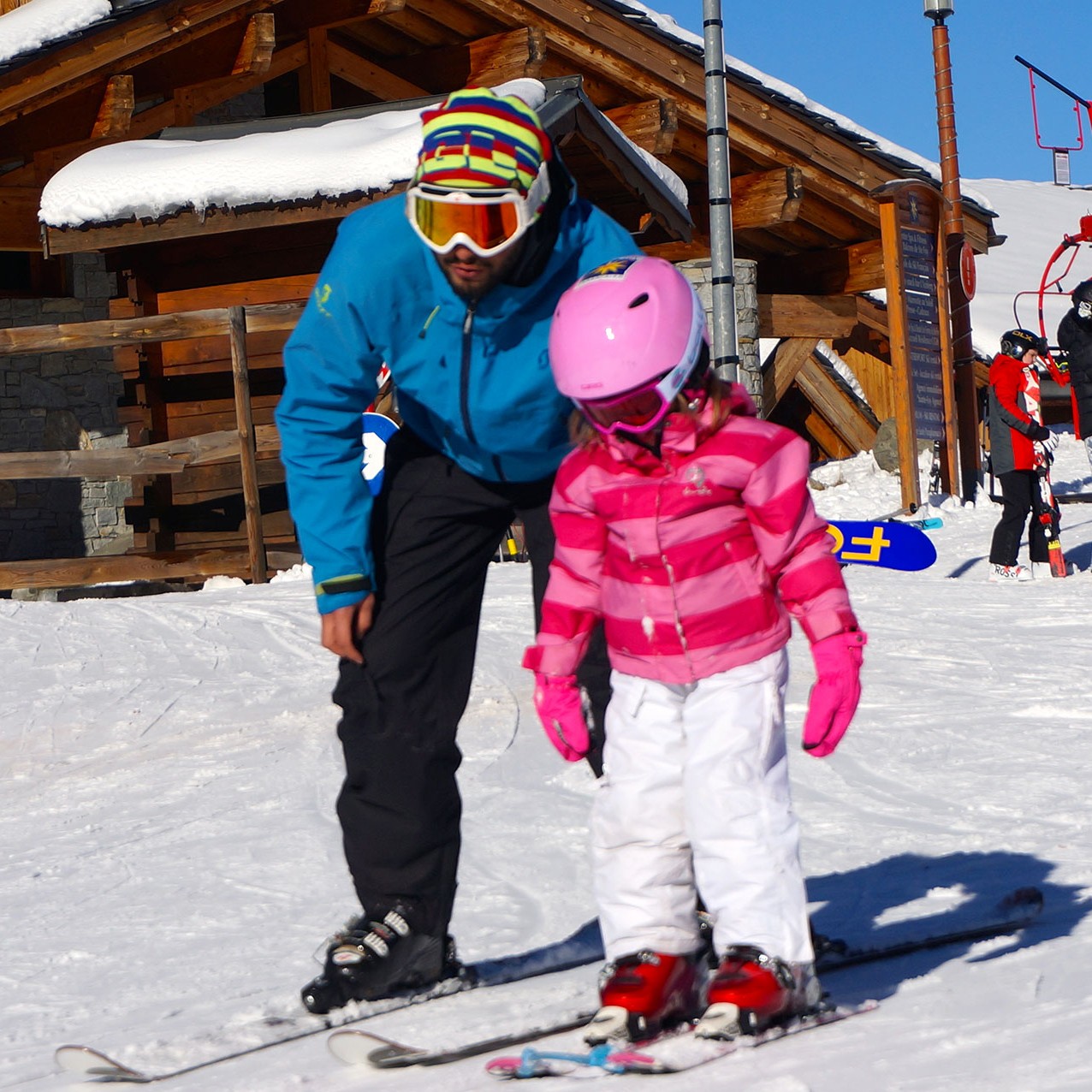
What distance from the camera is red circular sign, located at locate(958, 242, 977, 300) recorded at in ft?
45.9

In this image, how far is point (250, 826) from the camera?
15.3 ft

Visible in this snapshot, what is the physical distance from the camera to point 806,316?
1498cm

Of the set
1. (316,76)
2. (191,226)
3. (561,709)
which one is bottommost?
(561,709)

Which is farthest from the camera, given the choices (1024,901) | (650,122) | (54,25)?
(650,122)

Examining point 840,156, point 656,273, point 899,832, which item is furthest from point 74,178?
point 656,273

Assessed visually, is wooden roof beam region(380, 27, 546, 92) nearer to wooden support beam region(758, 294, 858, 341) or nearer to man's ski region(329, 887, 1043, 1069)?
wooden support beam region(758, 294, 858, 341)

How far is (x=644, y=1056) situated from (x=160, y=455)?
8122 mm

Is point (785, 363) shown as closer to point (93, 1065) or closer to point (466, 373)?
point (466, 373)

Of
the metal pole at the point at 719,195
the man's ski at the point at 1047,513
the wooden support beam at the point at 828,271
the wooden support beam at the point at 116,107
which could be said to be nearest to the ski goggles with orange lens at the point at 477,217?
the metal pole at the point at 719,195

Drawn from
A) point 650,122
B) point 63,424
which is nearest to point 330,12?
point 650,122

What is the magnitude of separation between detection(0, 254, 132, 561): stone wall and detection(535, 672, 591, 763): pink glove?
11.7 m

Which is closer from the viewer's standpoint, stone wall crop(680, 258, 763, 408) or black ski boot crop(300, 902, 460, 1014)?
black ski boot crop(300, 902, 460, 1014)

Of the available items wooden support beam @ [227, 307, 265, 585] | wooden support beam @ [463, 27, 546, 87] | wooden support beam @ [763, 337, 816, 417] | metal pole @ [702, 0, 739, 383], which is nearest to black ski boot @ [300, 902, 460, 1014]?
metal pole @ [702, 0, 739, 383]

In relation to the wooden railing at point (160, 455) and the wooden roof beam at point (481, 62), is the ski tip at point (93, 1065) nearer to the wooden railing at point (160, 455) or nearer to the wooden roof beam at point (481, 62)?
the wooden railing at point (160, 455)
